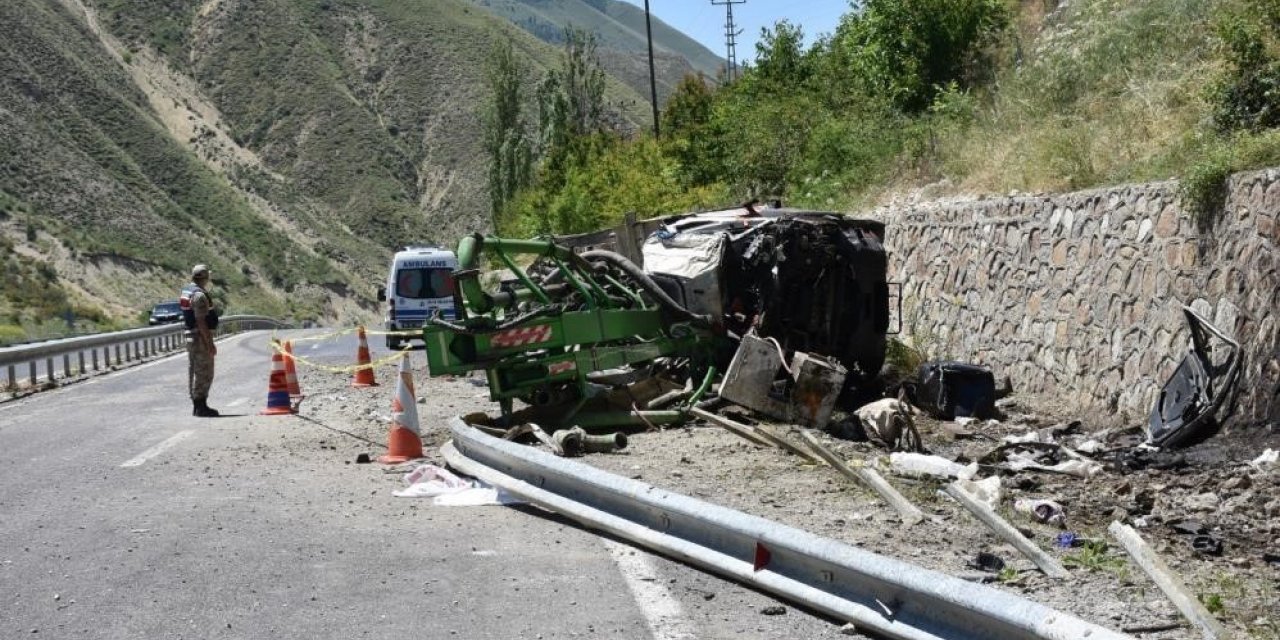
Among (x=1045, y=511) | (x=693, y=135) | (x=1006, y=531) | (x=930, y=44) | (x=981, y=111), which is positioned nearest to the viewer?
(x=1006, y=531)

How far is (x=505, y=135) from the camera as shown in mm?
65750

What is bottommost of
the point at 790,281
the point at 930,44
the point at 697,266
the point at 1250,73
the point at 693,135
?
the point at 790,281

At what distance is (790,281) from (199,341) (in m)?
6.95

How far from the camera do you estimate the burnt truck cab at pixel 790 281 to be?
13.6m

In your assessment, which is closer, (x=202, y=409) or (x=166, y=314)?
(x=202, y=409)

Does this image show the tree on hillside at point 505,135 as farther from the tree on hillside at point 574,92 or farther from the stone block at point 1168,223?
the stone block at point 1168,223

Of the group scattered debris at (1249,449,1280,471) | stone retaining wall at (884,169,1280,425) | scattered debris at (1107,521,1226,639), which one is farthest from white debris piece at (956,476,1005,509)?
stone retaining wall at (884,169,1280,425)

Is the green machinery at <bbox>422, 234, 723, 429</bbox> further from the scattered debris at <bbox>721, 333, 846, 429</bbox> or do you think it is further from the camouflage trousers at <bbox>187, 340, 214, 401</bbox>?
the camouflage trousers at <bbox>187, 340, 214, 401</bbox>

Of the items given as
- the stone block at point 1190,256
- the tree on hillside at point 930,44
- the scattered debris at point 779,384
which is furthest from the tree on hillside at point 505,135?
the stone block at point 1190,256

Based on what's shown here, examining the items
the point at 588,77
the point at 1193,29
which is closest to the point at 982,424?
the point at 1193,29

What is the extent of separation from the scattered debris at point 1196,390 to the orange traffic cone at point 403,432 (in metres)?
5.84

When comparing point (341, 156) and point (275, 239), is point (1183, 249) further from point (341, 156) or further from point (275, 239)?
point (341, 156)

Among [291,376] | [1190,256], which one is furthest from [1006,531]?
[291,376]

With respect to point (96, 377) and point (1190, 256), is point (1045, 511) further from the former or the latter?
point (96, 377)
